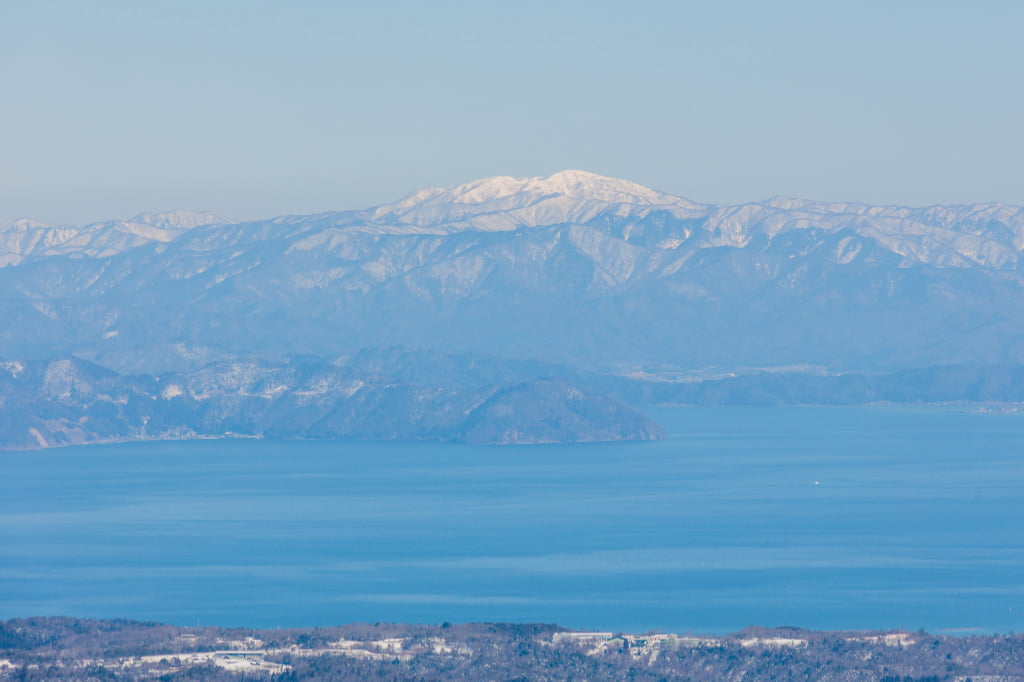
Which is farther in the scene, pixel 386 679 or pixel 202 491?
pixel 202 491

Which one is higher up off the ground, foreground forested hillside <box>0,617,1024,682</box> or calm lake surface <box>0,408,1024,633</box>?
calm lake surface <box>0,408,1024,633</box>

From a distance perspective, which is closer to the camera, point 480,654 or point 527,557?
point 480,654

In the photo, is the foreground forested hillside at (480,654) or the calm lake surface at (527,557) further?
the calm lake surface at (527,557)

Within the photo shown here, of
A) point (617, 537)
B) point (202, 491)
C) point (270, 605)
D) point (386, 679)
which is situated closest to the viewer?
point (386, 679)

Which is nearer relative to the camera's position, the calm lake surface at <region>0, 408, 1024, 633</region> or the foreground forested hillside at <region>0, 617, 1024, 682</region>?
the foreground forested hillside at <region>0, 617, 1024, 682</region>

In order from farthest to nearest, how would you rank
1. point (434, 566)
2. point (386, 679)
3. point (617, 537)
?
point (617, 537), point (434, 566), point (386, 679)

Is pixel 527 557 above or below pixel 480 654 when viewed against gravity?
above

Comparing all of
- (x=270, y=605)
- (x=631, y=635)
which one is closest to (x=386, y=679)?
(x=631, y=635)

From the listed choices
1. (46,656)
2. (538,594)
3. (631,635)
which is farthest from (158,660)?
(538,594)

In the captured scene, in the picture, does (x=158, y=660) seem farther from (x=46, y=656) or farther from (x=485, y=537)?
(x=485, y=537)

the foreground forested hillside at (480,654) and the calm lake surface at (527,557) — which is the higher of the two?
the calm lake surface at (527,557)
